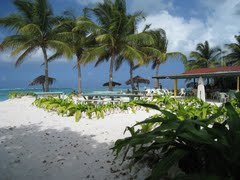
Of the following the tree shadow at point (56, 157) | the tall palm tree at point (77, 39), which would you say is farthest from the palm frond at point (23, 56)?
the tree shadow at point (56, 157)

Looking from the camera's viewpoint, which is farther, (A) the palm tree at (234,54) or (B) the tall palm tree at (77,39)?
(A) the palm tree at (234,54)

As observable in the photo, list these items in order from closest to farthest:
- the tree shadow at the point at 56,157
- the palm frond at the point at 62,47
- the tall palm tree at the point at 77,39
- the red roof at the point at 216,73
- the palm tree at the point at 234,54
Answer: the tree shadow at the point at 56,157 < the red roof at the point at 216,73 < the palm frond at the point at 62,47 < the tall palm tree at the point at 77,39 < the palm tree at the point at 234,54

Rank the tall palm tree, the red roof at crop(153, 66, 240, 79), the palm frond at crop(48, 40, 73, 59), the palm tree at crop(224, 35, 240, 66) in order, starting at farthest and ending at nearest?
the palm tree at crop(224, 35, 240, 66) < the tall palm tree < the palm frond at crop(48, 40, 73, 59) < the red roof at crop(153, 66, 240, 79)

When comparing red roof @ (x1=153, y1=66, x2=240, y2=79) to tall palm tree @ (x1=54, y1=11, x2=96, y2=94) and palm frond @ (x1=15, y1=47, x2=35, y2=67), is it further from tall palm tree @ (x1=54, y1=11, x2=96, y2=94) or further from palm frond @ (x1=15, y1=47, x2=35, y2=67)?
palm frond @ (x1=15, y1=47, x2=35, y2=67)

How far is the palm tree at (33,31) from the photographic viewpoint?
17.3 metres

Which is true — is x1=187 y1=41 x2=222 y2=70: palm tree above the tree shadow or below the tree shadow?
above

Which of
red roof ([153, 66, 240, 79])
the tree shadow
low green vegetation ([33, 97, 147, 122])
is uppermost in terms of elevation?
red roof ([153, 66, 240, 79])

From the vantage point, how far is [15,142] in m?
5.09

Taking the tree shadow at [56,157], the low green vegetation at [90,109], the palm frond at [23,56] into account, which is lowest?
the tree shadow at [56,157]

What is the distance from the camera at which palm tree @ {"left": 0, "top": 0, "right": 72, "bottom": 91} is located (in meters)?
17.3

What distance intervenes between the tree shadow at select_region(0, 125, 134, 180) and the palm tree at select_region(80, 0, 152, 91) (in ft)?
40.1

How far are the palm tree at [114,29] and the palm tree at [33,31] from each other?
2.38 meters

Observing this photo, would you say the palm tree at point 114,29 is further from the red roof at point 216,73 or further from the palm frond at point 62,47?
the red roof at point 216,73

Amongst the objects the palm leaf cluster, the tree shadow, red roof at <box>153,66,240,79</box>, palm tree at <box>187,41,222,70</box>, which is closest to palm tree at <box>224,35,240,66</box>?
palm tree at <box>187,41,222,70</box>
